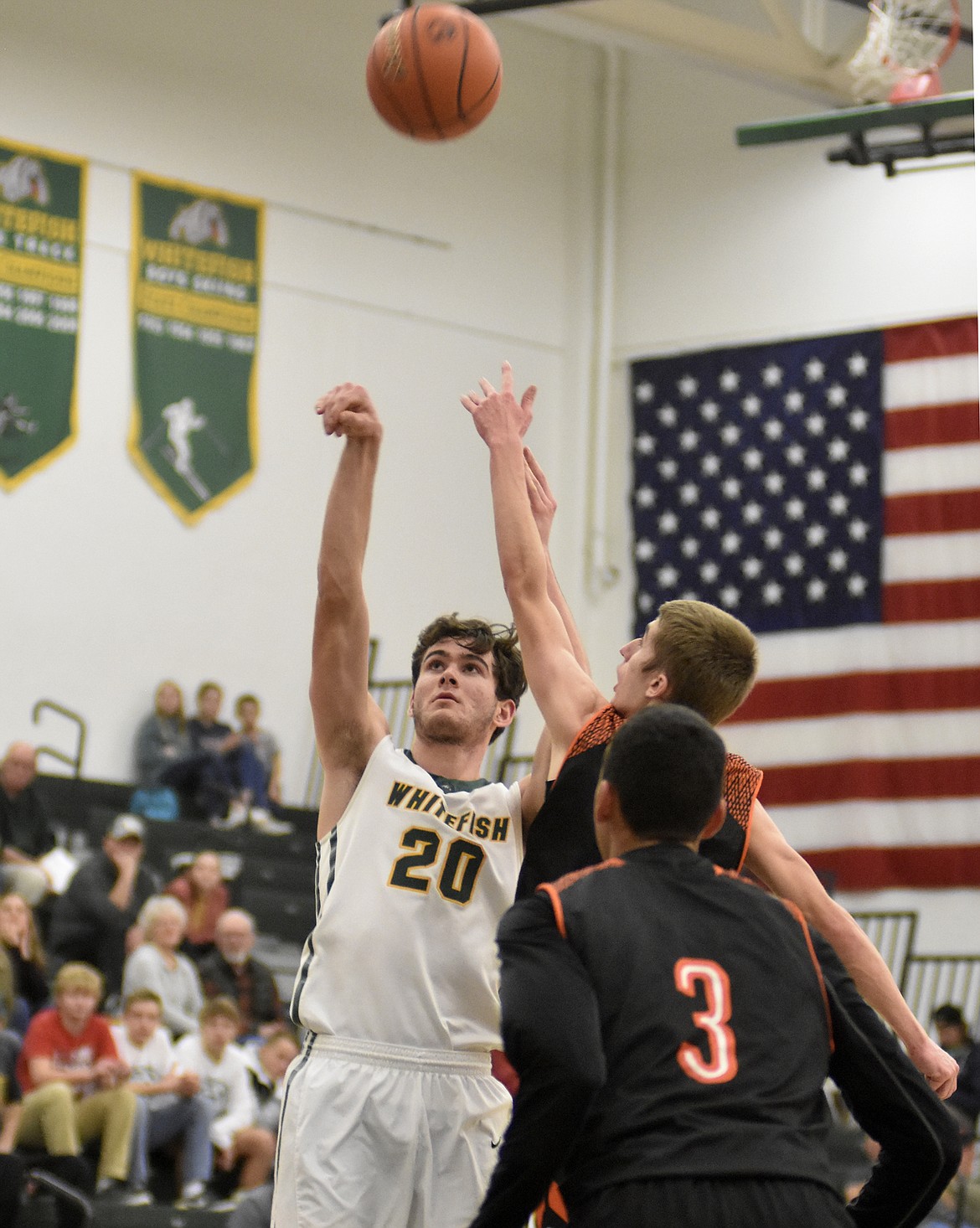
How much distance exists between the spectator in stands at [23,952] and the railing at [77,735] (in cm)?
413

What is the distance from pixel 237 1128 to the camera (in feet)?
32.2

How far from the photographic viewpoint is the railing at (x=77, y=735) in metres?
14.7

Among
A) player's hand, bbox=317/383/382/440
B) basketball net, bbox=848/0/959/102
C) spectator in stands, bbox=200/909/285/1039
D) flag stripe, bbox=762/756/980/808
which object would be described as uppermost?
basketball net, bbox=848/0/959/102

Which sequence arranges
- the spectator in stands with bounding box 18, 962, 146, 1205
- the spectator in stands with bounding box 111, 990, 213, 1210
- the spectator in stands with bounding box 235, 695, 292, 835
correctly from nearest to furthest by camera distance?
the spectator in stands with bounding box 18, 962, 146, 1205
the spectator in stands with bounding box 111, 990, 213, 1210
the spectator in stands with bounding box 235, 695, 292, 835

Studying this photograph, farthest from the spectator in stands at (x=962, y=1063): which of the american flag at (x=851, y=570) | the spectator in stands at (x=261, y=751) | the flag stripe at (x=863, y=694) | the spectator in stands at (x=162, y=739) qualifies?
the spectator in stands at (x=162, y=739)

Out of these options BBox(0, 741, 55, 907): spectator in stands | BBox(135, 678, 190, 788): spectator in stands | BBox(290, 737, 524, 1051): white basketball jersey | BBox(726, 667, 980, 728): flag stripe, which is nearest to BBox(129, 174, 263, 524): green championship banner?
BBox(135, 678, 190, 788): spectator in stands

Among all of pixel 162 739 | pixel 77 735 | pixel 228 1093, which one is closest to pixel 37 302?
pixel 77 735

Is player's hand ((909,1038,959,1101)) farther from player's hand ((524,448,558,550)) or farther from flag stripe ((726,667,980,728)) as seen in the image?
flag stripe ((726,667,980,728))

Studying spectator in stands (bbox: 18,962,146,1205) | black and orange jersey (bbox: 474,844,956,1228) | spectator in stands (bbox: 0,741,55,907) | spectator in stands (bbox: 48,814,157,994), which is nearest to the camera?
black and orange jersey (bbox: 474,844,956,1228)

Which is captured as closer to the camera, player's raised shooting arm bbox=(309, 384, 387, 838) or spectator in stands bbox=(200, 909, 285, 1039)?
player's raised shooting arm bbox=(309, 384, 387, 838)

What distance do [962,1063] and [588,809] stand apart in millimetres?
9101

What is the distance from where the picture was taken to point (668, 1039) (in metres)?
2.89

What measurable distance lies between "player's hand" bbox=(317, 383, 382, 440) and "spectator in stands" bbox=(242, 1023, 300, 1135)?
21.4 feet

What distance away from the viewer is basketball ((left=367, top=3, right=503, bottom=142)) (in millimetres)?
7000
